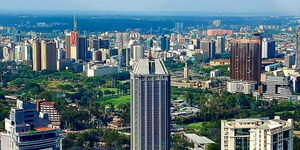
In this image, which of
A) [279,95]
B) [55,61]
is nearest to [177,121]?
[279,95]

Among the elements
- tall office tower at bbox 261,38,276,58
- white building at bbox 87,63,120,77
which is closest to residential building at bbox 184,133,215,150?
white building at bbox 87,63,120,77

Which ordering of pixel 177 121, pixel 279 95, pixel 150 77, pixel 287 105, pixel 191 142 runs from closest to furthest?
1. pixel 150 77
2. pixel 191 142
3. pixel 177 121
4. pixel 287 105
5. pixel 279 95

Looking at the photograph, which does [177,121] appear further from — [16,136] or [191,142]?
[16,136]

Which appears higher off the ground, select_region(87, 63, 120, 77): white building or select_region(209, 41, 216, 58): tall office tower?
select_region(209, 41, 216, 58): tall office tower

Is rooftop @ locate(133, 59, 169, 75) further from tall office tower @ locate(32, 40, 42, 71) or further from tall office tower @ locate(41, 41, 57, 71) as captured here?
tall office tower @ locate(32, 40, 42, 71)

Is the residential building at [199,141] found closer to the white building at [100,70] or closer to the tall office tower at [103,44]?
the white building at [100,70]

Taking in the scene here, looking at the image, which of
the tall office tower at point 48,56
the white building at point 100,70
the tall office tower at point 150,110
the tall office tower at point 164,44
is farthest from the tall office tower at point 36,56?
the tall office tower at point 150,110

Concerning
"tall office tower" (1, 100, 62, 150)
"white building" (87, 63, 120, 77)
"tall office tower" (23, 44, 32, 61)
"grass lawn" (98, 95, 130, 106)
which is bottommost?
"grass lawn" (98, 95, 130, 106)
